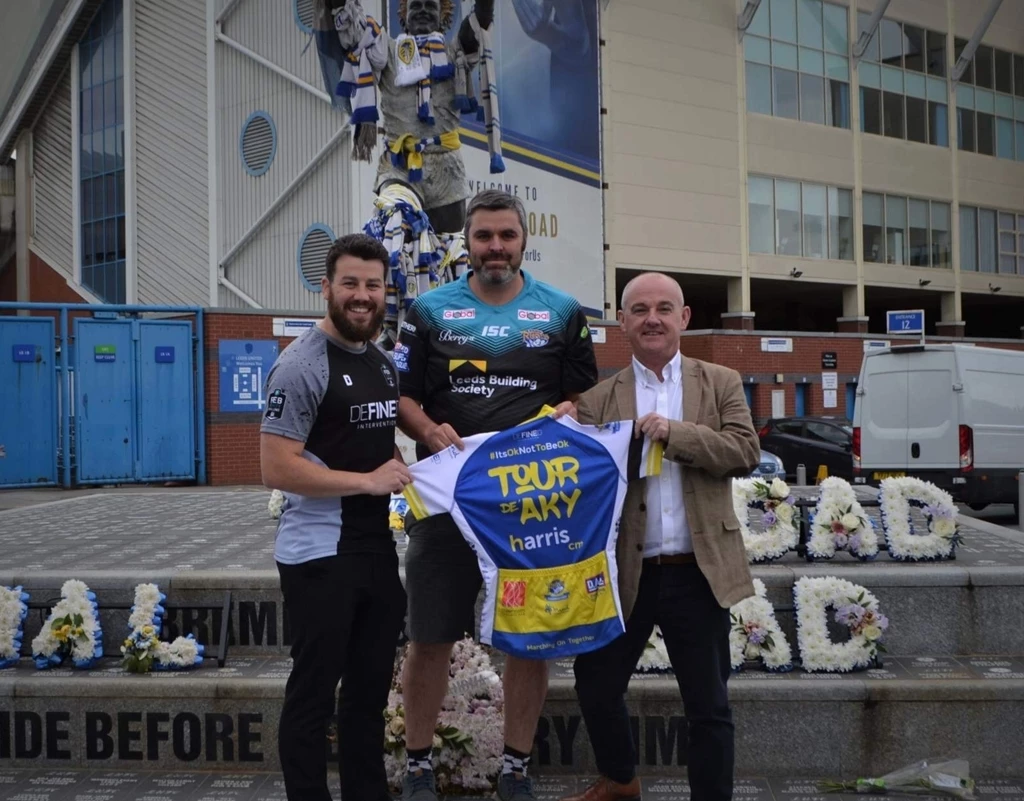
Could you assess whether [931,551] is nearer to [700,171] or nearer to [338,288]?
[338,288]

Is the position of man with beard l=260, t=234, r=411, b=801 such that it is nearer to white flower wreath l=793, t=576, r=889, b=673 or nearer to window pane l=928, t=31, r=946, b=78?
white flower wreath l=793, t=576, r=889, b=673

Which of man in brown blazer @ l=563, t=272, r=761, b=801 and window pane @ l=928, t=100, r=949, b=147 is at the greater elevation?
window pane @ l=928, t=100, r=949, b=147

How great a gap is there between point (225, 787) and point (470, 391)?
2460 millimetres

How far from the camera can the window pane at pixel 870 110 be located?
3569cm

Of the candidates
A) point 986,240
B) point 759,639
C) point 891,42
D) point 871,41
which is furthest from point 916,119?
point 759,639

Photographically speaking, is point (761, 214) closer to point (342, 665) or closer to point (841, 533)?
point (841, 533)

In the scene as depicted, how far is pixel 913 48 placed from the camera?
121 ft

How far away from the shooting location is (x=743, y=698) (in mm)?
5551

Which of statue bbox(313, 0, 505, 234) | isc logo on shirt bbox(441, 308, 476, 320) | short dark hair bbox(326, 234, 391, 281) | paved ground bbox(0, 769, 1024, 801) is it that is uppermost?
statue bbox(313, 0, 505, 234)

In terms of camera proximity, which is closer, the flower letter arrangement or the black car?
the flower letter arrangement

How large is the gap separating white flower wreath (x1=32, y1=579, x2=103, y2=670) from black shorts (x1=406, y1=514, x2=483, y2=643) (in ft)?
8.30

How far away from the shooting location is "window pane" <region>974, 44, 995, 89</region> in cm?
3888

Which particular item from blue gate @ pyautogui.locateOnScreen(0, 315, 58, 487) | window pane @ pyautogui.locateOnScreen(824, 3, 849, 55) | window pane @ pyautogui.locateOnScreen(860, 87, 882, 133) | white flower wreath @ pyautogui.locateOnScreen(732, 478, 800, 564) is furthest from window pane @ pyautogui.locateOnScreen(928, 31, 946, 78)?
white flower wreath @ pyautogui.locateOnScreen(732, 478, 800, 564)

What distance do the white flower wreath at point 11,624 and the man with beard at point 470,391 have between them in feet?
9.34
